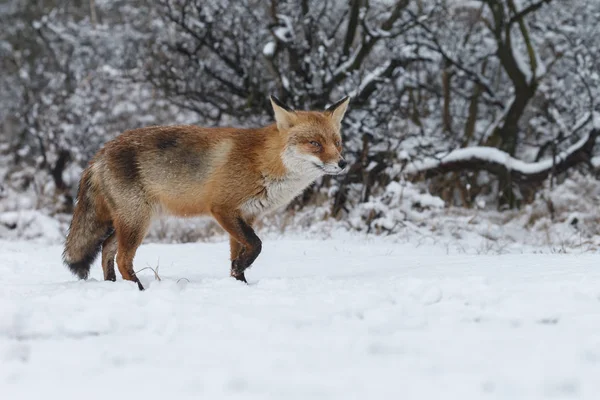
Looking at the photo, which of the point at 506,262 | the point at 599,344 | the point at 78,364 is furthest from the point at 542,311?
the point at 78,364

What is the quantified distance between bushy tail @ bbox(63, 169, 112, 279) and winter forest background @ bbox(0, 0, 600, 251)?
16.8ft

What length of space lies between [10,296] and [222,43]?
9.81 meters

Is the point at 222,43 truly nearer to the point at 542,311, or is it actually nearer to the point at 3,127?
the point at 542,311

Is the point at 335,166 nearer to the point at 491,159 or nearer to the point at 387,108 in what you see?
the point at 491,159

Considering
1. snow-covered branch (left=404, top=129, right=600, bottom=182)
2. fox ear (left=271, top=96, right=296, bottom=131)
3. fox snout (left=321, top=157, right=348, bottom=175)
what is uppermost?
fox ear (left=271, top=96, right=296, bottom=131)

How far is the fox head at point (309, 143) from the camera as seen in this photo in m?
5.21

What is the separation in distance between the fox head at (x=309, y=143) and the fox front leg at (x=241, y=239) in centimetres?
66

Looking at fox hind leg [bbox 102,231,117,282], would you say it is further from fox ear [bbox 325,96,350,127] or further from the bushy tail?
fox ear [bbox 325,96,350,127]

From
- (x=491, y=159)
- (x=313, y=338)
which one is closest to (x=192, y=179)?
(x=313, y=338)

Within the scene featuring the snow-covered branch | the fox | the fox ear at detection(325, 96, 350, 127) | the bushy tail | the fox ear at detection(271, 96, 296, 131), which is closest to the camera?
the fox

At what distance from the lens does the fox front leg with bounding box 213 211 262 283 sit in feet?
16.6

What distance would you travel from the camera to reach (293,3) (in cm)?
1327

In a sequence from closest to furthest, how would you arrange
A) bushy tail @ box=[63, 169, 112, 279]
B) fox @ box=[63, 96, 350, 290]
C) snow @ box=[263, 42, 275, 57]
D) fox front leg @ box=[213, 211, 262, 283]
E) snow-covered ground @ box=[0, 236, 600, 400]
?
snow-covered ground @ box=[0, 236, 600, 400] < fox front leg @ box=[213, 211, 262, 283] < fox @ box=[63, 96, 350, 290] < bushy tail @ box=[63, 169, 112, 279] < snow @ box=[263, 42, 275, 57]

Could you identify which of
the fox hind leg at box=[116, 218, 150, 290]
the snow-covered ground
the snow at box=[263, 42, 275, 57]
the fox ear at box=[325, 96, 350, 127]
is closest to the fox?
the fox hind leg at box=[116, 218, 150, 290]
